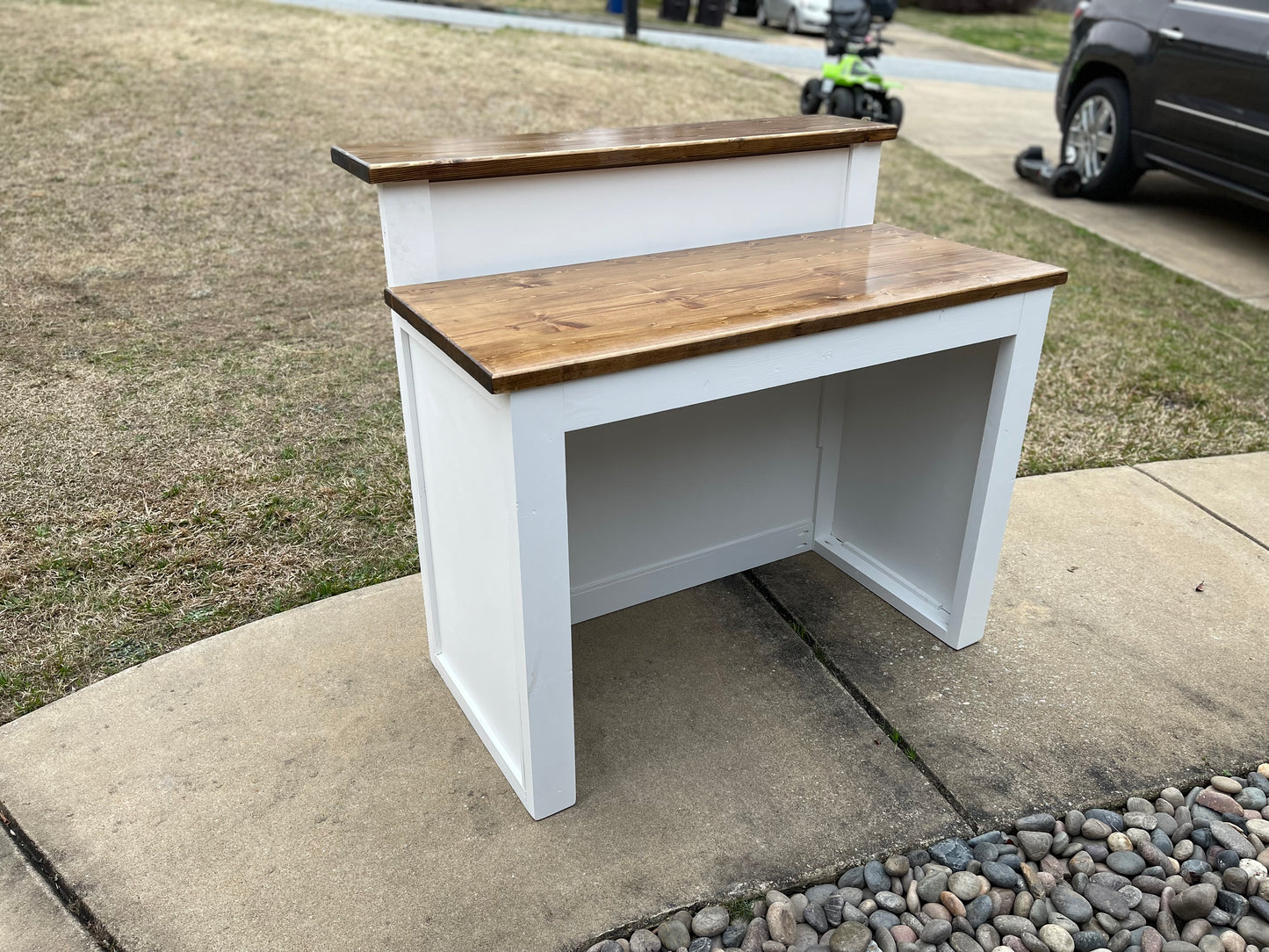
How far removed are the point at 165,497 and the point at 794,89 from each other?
315 inches

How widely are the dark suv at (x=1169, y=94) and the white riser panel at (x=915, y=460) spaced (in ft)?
12.1

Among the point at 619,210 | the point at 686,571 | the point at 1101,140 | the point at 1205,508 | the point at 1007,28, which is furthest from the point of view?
the point at 1007,28

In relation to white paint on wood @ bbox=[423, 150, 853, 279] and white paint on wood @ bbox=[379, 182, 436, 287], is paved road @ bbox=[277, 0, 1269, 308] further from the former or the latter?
white paint on wood @ bbox=[379, 182, 436, 287]

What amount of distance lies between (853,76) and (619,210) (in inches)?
248

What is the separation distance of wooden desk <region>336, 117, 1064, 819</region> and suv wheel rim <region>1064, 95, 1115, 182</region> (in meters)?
4.68

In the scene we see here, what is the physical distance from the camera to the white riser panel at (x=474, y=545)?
1.81 meters

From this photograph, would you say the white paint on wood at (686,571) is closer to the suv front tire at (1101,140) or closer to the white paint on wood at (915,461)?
the white paint on wood at (915,461)

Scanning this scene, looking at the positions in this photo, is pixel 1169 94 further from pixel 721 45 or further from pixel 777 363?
pixel 721 45

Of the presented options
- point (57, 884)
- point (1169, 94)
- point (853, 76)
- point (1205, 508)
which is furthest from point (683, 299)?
point (853, 76)

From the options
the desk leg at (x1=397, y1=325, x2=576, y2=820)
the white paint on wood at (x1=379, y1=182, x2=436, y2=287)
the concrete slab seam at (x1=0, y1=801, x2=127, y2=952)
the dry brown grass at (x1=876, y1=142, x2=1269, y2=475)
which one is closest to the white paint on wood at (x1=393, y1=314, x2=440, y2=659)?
the desk leg at (x1=397, y1=325, x2=576, y2=820)

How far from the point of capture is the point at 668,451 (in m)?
2.61

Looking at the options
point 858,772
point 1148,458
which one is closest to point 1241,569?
point 1148,458

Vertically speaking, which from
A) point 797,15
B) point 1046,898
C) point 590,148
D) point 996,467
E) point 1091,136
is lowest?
point 1046,898

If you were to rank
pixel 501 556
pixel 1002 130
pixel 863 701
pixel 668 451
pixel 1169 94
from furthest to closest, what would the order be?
pixel 1002 130 < pixel 1169 94 < pixel 668 451 < pixel 863 701 < pixel 501 556
